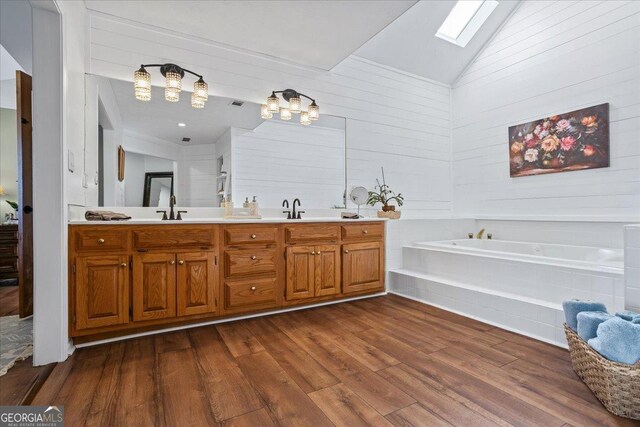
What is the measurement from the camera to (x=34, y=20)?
1.86 m

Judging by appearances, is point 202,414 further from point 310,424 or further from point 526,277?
point 526,277

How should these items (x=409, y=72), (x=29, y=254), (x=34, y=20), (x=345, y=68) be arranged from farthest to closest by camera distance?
(x=409, y=72) < (x=345, y=68) < (x=29, y=254) < (x=34, y=20)

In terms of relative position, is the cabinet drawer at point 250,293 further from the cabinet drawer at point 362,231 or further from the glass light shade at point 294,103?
the glass light shade at point 294,103

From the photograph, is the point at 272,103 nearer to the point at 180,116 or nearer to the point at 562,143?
the point at 180,116

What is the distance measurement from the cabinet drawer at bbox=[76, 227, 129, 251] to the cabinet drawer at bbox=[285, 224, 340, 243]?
1.28m

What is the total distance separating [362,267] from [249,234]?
4.23 feet

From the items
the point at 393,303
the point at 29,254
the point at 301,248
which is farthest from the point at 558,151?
the point at 29,254

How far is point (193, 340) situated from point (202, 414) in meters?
0.95

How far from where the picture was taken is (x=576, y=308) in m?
1.83

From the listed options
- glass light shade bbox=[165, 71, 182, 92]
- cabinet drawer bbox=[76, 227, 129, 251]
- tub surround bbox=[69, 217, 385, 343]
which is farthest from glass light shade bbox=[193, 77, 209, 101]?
cabinet drawer bbox=[76, 227, 129, 251]

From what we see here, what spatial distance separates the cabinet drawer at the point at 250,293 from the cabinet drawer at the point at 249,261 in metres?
0.08

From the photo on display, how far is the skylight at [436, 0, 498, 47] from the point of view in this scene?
4029 millimetres

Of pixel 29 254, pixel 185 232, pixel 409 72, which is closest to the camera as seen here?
pixel 185 232

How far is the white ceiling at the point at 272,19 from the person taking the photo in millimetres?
2566
